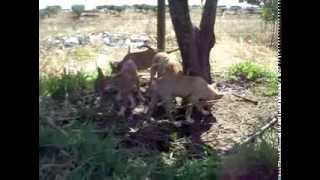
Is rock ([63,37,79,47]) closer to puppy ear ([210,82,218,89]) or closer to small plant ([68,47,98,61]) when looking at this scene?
small plant ([68,47,98,61])

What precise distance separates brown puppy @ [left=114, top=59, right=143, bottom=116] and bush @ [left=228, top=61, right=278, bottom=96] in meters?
0.36

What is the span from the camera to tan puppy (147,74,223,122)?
2.26m

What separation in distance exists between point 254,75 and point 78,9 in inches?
26.4

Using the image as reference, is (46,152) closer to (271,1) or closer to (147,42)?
(147,42)

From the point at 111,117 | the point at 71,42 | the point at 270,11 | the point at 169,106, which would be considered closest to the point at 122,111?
the point at 111,117

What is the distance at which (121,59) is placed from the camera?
2242 mm

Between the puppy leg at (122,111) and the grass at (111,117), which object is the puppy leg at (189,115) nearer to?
the grass at (111,117)

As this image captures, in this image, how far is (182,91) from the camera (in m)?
2.29

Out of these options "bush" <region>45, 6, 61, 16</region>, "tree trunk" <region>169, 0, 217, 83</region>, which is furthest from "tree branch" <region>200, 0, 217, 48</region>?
"bush" <region>45, 6, 61, 16</region>

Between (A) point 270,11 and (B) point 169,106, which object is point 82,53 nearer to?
(B) point 169,106

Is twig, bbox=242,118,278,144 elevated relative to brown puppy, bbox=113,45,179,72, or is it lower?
lower

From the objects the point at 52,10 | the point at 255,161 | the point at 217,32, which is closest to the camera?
the point at 52,10

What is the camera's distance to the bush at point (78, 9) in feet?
6.90

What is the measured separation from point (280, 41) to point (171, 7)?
411mm
